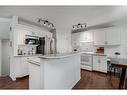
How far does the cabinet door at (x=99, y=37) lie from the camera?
4915 mm

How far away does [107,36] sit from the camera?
475cm

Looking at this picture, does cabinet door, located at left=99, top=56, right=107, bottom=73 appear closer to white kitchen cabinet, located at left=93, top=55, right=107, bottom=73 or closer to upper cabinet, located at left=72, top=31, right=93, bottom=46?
white kitchen cabinet, located at left=93, top=55, right=107, bottom=73

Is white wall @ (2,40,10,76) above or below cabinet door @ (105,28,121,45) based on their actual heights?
below

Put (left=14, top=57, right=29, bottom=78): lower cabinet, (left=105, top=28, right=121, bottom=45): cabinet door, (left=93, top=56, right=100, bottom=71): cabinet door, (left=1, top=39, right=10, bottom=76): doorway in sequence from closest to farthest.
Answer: (left=14, top=57, right=29, bottom=78): lower cabinet, (left=105, top=28, right=121, bottom=45): cabinet door, (left=93, top=56, right=100, bottom=71): cabinet door, (left=1, top=39, right=10, bottom=76): doorway

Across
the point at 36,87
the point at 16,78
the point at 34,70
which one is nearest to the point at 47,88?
the point at 36,87

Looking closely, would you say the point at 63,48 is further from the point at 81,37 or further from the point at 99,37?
the point at 99,37

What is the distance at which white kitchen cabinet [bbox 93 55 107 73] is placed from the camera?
446 centimetres

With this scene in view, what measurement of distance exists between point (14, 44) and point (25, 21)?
1380mm

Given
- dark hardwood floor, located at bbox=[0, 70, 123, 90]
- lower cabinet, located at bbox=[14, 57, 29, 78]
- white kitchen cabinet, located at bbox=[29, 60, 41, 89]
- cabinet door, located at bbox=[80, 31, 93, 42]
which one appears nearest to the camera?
white kitchen cabinet, located at bbox=[29, 60, 41, 89]

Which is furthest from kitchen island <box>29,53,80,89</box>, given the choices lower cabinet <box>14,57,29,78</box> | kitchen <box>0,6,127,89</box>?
lower cabinet <box>14,57,29,78</box>

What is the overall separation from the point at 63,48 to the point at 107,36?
286cm

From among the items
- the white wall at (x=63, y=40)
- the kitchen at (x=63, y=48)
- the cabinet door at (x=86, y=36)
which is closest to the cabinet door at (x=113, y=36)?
the kitchen at (x=63, y=48)

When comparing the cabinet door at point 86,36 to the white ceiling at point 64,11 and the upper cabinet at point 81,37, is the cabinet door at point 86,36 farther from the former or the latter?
the white ceiling at point 64,11

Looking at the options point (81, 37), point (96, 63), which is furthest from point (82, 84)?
point (81, 37)
